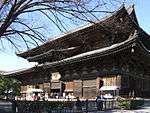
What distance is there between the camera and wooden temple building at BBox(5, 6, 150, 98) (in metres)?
27.2

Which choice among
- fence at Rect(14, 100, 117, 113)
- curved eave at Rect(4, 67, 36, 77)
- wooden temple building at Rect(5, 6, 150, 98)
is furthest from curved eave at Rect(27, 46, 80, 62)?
fence at Rect(14, 100, 117, 113)

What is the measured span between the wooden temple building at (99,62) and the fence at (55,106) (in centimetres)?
371

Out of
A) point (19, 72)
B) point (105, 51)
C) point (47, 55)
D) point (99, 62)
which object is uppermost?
point (47, 55)

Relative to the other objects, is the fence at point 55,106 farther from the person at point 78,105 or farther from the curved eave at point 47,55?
the curved eave at point 47,55

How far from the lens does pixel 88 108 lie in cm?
2397

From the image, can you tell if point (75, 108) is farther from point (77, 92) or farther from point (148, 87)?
point (148, 87)

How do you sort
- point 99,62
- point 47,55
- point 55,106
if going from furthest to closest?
1. point 47,55
2. point 99,62
3. point 55,106

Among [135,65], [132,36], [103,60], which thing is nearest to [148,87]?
[135,65]

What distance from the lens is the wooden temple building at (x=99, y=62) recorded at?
27.2 meters

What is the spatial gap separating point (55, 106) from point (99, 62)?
333 inches

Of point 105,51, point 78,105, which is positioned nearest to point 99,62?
point 105,51

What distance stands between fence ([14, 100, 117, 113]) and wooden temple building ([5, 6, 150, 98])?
12.2 feet

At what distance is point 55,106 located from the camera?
74.4ft

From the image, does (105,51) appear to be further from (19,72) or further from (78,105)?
(19,72)
